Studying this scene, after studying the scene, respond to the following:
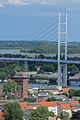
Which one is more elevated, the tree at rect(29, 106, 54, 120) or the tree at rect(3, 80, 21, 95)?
the tree at rect(29, 106, 54, 120)

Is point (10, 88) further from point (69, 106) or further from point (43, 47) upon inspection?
point (43, 47)

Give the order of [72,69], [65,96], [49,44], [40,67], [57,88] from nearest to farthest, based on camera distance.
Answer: [65,96] → [57,88] → [72,69] → [40,67] → [49,44]

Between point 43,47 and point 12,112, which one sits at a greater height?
point 12,112

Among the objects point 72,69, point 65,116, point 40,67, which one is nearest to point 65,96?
point 65,116

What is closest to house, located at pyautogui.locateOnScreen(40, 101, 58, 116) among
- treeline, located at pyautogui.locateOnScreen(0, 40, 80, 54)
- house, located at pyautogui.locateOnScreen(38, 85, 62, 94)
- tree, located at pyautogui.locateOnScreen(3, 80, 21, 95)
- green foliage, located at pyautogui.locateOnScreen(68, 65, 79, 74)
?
tree, located at pyautogui.locateOnScreen(3, 80, 21, 95)

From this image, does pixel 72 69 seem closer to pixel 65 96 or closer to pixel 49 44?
pixel 49 44

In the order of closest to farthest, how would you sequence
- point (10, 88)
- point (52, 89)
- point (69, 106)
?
point (69, 106), point (10, 88), point (52, 89)

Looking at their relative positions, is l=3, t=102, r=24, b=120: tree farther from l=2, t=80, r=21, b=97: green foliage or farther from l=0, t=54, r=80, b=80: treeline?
l=0, t=54, r=80, b=80: treeline

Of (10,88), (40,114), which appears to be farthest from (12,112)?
(10,88)

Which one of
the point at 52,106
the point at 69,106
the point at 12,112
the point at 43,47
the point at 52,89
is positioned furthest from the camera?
the point at 43,47
